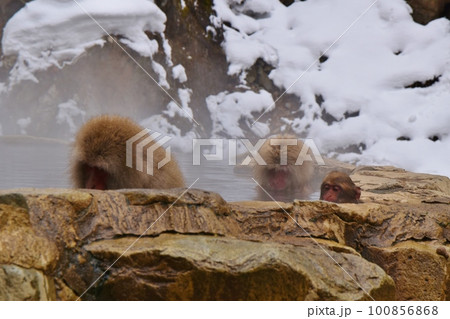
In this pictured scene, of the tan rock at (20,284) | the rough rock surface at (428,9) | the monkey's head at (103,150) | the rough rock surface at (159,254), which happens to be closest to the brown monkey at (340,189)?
the rough rock surface at (159,254)

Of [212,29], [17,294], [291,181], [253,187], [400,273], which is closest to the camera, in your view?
[17,294]

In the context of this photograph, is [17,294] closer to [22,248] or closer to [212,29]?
[22,248]

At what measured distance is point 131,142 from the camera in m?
1.66

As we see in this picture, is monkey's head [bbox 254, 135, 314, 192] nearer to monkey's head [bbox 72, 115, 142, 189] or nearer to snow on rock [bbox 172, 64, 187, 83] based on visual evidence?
monkey's head [bbox 72, 115, 142, 189]

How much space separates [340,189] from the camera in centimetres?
190

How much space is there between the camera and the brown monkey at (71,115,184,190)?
164 cm

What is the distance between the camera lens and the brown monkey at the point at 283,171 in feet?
8.51

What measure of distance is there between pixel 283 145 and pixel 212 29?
15.6ft

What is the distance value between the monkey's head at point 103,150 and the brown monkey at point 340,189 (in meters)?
0.80

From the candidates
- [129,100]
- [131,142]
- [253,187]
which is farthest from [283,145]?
[129,100]

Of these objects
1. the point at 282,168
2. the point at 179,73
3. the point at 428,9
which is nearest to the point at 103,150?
the point at 282,168

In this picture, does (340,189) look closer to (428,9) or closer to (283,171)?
(283,171)

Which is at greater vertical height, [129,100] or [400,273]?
[129,100]

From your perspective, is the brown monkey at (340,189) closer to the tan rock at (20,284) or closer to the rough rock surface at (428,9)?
the tan rock at (20,284)
